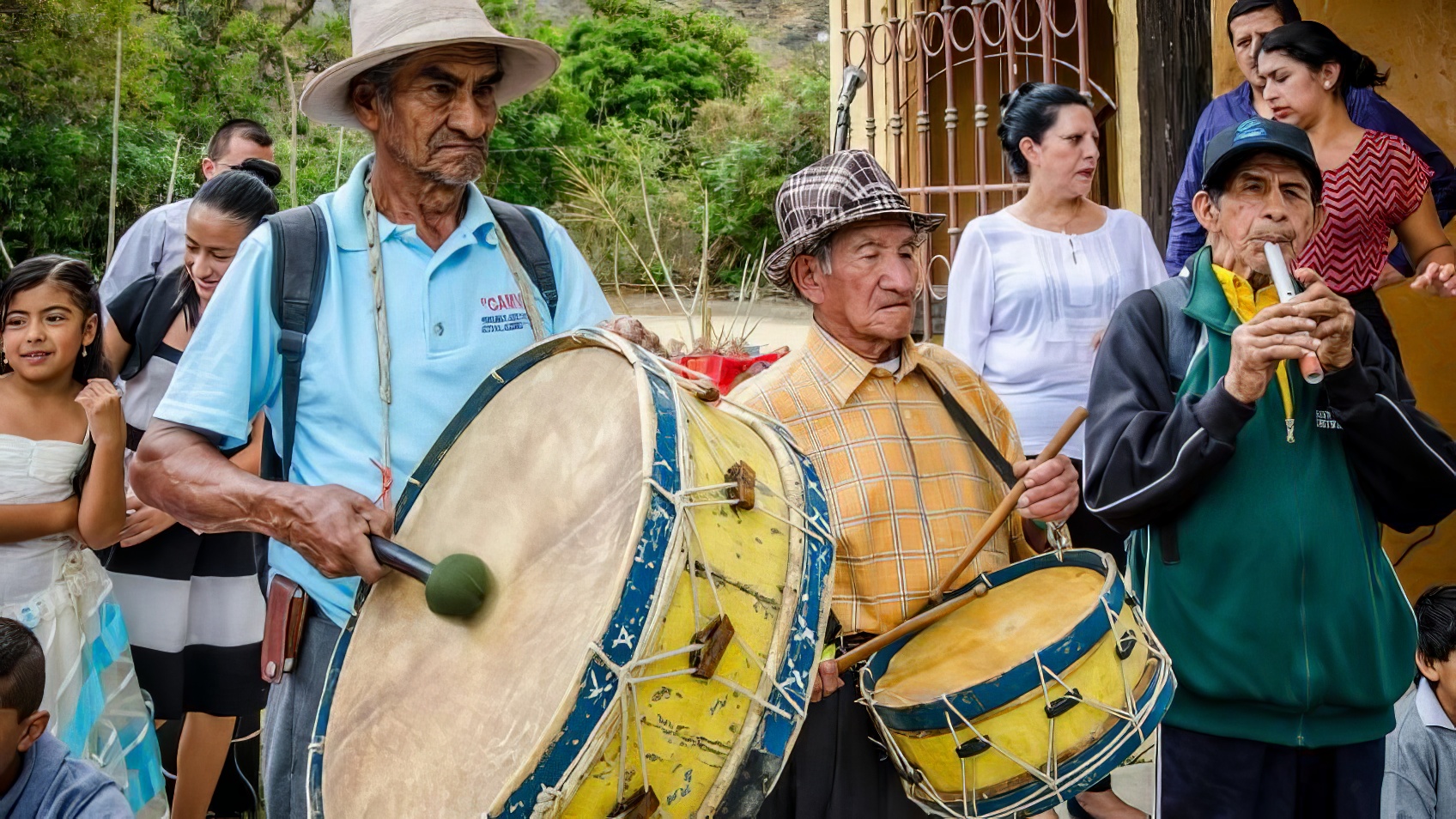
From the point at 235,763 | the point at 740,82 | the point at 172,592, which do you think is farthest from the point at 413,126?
the point at 740,82

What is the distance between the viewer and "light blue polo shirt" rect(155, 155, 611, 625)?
83.2 inches

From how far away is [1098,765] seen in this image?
221 cm

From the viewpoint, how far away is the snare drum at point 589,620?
5.32 feet

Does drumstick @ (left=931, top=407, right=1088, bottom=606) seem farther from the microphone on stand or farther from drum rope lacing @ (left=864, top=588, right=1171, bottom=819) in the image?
the microphone on stand

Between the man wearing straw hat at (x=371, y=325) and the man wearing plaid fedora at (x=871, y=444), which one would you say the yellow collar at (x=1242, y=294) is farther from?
the man wearing straw hat at (x=371, y=325)

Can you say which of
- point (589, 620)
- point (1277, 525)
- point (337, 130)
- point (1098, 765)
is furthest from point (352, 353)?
point (337, 130)

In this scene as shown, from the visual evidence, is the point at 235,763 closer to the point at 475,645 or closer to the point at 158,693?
the point at 158,693

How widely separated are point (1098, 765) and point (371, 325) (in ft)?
4.68

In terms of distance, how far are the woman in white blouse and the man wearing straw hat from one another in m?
1.84

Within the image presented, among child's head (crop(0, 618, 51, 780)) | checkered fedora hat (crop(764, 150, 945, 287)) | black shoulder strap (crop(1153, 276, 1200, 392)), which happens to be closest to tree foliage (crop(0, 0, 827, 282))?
checkered fedora hat (crop(764, 150, 945, 287))

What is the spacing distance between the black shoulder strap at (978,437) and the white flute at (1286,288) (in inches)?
22.8

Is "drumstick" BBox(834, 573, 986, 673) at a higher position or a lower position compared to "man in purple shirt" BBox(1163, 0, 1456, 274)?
lower

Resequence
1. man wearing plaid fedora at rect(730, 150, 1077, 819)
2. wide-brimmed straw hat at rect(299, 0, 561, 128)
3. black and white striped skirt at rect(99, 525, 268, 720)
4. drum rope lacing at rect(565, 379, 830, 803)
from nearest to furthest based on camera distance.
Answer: drum rope lacing at rect(565, 379, 830, 803)
wide-brimmed straw hat at rect(299, 0, 561, 128)
man wearing plaid fedora at rect(730, 150, 1077, 819)
black and white striped skirt at rect(99, 525, 268, 720)

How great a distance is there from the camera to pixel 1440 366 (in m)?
4.76
